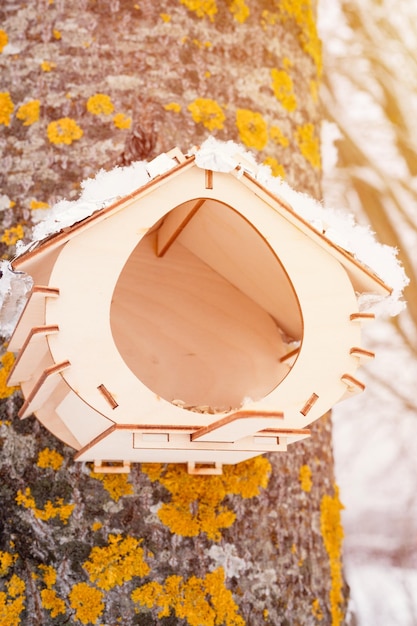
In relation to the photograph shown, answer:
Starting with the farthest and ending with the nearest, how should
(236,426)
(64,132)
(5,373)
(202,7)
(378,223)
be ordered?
1. (378,223)
2. (202,7)
3. (64,132)
4. (5,373)
5. (236,426)

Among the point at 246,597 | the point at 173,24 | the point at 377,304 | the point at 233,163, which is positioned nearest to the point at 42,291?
the point at 233,163

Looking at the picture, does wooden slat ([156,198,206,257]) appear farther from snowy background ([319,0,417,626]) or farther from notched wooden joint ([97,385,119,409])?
snowy background ([319,0,417,626])

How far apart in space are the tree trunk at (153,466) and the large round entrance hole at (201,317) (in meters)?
0.19

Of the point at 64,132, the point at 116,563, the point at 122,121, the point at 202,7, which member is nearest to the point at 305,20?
the point at 202,7

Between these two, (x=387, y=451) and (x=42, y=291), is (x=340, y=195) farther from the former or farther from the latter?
(x=42, y=291)

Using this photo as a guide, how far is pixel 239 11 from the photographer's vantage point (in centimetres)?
163

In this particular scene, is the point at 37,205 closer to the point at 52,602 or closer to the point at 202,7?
the point at 202,7

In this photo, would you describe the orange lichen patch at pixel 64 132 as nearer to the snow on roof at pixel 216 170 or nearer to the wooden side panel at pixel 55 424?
the snow on roof at pixel 216 170

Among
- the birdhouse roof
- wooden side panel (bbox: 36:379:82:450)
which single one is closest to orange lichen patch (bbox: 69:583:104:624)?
wooden side panel (bbox: 36:379:82:450)

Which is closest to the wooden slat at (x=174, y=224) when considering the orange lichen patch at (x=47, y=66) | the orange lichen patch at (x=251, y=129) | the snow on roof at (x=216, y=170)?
the snow on roof at (x=216, y=170)

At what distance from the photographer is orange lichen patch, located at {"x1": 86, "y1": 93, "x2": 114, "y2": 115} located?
58.6 inches

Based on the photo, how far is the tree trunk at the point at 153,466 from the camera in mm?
1285

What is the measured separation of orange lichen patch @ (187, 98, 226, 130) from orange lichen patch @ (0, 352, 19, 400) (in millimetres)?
607

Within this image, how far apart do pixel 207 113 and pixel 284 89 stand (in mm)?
224
